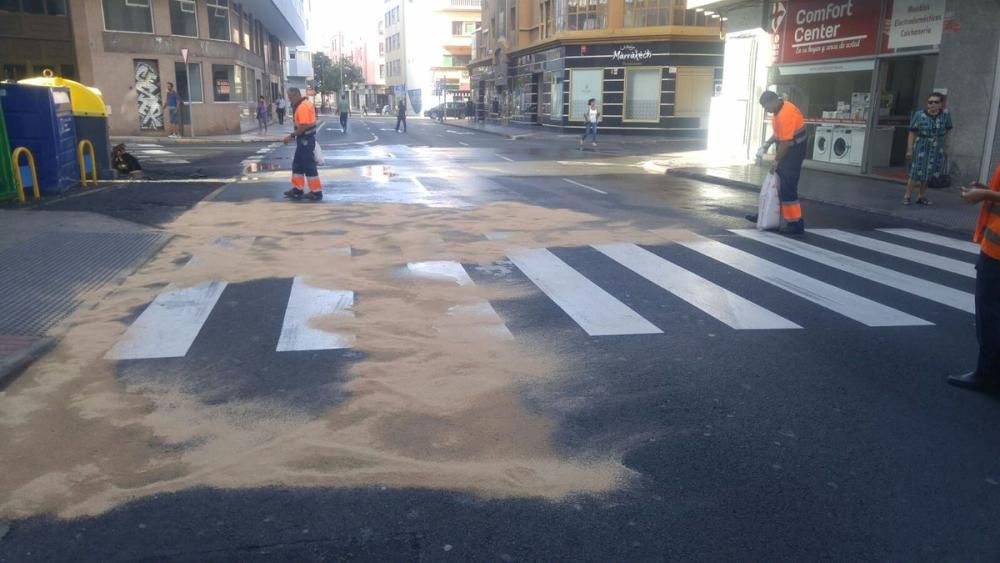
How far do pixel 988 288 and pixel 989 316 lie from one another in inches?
7.1

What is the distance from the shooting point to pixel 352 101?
427 feet

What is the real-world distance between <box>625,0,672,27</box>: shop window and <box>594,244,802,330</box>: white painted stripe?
106ft

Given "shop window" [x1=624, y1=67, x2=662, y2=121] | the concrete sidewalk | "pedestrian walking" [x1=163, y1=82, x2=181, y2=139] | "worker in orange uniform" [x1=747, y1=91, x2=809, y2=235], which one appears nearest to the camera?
"worker in orange uniform" [x1=747, y1=91, x2=809, y2=235]

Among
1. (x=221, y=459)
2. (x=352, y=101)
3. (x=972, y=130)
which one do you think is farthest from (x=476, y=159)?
(x=352, y=101)

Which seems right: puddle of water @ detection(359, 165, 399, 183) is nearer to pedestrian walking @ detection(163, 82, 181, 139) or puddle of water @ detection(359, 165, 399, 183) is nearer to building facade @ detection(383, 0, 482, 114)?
pedestrian walking @ detection(163, 82, 181, 139)

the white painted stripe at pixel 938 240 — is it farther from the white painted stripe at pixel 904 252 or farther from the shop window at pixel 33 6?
the shop window at pixel 33 6

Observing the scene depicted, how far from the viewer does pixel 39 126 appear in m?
13.1

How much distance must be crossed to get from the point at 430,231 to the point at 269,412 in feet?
20.4

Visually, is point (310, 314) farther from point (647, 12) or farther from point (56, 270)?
point (647, 12)

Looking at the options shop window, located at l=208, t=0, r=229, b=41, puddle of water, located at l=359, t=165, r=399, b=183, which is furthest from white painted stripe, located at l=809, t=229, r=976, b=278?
shop window, located at l=208, t=0, r=229, b=41

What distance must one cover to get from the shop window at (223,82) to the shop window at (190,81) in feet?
3.66

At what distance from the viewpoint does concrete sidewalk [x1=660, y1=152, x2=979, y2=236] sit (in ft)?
40.9

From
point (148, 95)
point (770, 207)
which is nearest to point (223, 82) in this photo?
point (148, 95)

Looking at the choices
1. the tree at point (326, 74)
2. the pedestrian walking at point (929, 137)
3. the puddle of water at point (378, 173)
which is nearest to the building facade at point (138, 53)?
the puddle of water at point (378, 173)
